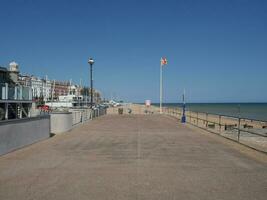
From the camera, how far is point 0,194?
252 inches

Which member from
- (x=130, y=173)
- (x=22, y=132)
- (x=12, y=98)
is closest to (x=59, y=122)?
(x=22, y=132)

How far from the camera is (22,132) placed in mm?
12812

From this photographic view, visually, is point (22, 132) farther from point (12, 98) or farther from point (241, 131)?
point (12, 98)

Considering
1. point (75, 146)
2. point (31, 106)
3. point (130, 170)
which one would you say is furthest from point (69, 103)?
point (130, 170)

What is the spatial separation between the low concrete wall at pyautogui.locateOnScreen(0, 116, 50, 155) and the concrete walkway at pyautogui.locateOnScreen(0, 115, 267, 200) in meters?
0.42

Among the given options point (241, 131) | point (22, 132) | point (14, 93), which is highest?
point (14, 93)

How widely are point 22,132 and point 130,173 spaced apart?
5.99 meters

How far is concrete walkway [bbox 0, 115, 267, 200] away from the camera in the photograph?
21.5ft

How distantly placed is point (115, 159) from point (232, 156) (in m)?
3.72

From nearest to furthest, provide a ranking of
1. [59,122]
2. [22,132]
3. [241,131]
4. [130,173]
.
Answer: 1. [130,173]
2. [22,132]
3. [59,122]
4. [241,131]

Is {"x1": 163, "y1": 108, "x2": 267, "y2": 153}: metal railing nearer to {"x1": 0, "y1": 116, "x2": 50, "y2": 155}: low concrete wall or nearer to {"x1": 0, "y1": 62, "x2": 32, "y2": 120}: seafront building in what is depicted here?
{"x1": 0, "y1": 116, "x2": 50, "y2": 155}: low concrete wall

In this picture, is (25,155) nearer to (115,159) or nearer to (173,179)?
(115,159)

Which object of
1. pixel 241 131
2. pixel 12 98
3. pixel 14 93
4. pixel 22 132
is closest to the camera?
pixel 22 132

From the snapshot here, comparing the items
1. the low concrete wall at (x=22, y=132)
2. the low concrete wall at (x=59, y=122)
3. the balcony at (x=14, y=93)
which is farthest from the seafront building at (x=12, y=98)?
the low concrete wall at (x=22, y=132)
